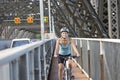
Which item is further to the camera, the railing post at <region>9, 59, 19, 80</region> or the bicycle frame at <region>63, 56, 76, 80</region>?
the bicycle frame at <region>63, 56, 76, 80</region>

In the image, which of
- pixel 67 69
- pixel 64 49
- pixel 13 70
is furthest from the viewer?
pixel 64 49

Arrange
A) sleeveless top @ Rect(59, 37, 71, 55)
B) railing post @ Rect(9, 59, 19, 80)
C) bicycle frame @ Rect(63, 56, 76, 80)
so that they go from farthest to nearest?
sleeveless top @ Rect(59, 37, 71, 55) < bicycle frame @ Rect(63, 56, 76, 80) < railing post @ Rect(9, 59, 19, 80)

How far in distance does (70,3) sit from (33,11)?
46.9m

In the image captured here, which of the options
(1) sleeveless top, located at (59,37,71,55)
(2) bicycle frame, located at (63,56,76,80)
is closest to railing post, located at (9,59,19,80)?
(2) bicycle frame, located at (63,56,76,80)

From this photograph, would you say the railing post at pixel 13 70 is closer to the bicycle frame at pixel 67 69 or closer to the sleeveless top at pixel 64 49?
the bicycle frame at pixel 67 69

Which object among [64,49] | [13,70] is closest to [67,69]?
[64,49]

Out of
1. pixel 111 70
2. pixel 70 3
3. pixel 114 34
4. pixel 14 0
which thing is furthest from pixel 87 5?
pixel 14 0

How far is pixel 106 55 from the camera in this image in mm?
9961

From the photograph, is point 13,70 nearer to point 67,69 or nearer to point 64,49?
point 67,69

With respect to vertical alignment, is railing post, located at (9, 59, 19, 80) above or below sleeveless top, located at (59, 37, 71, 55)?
above

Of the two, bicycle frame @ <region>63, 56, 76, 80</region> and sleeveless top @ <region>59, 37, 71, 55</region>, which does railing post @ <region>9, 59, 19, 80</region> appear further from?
sleeveless top @ <region>59, 37, 71, 55</region>

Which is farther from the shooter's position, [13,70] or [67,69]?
[67,69]

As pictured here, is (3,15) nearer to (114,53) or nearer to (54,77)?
(54,77)

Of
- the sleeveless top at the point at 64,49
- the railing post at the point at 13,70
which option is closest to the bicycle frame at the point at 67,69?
the sleeveless top at the point at 64,49
